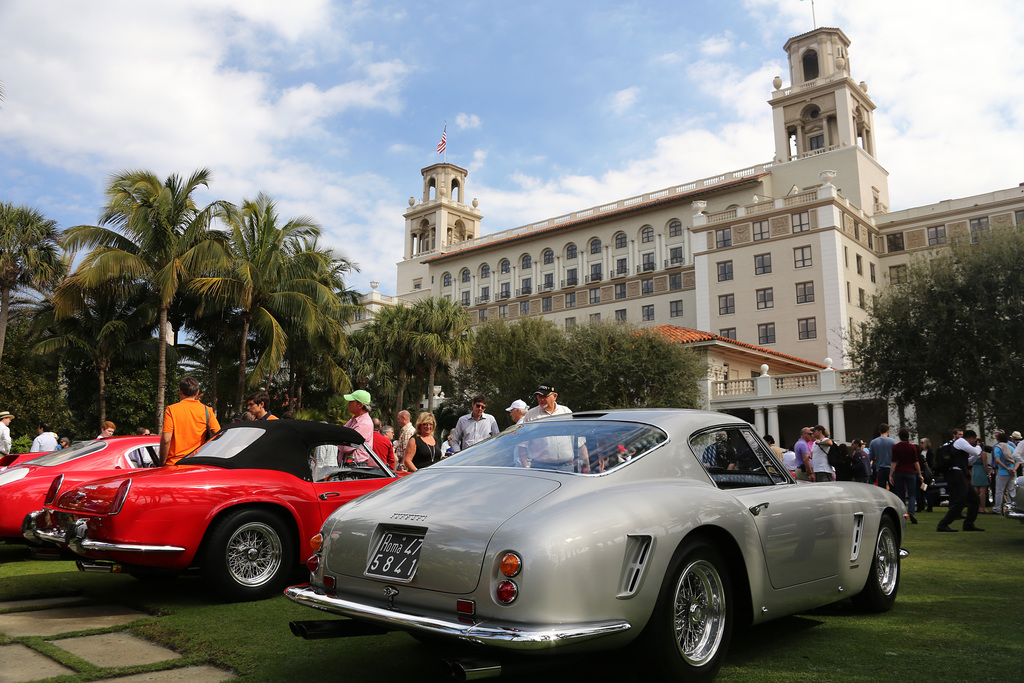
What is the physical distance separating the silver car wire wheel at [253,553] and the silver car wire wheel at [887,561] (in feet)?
15.7

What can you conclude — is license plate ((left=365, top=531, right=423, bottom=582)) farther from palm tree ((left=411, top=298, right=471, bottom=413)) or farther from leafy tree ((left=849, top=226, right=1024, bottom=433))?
palm tree ((left=411, top=298, right=471, bottom=413))

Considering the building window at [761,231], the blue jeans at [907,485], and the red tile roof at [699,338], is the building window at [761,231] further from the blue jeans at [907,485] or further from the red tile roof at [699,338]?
the blue jeans at [907,485]

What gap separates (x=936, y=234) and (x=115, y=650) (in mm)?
61176

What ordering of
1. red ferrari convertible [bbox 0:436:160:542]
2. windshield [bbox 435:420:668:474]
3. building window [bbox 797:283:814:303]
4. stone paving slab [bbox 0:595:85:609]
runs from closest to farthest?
1. windshield [bbox 435:420:668:474]
2. stone paving slab [bbox 0:595:85:609]
3. red ferrari convertible [bbox 0:436:160:542]
4. building window [bbox 797:283:814:303]

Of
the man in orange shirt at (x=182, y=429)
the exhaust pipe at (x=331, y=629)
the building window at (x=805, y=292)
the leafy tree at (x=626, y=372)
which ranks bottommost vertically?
the exhaust pipe at (x=331, y=629)

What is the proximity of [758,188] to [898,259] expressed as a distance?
1219 cm

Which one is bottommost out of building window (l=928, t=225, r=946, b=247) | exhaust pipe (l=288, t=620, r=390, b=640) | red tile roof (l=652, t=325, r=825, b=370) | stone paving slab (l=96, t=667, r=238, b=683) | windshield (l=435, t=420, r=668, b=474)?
stone paving slab (l=96, t=667, r=238, b=683)

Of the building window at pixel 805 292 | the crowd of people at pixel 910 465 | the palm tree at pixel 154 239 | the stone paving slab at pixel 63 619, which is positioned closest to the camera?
the stone paving slab at pixel 63 619

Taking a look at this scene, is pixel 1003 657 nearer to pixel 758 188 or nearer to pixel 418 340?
pixel 418 340

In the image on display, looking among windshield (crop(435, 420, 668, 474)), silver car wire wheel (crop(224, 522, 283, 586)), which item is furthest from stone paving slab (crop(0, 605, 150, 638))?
windshield (crop(435, 420, 668, 474))

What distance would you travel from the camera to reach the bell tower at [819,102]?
62219 millimetres

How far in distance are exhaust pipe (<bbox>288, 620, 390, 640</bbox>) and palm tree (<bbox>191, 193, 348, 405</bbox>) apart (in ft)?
71.6

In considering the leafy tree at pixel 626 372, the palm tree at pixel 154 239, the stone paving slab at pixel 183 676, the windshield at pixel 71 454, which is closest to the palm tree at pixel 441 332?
the leafy tree at pixel 626 372

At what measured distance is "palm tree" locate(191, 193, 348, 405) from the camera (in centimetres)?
2458
